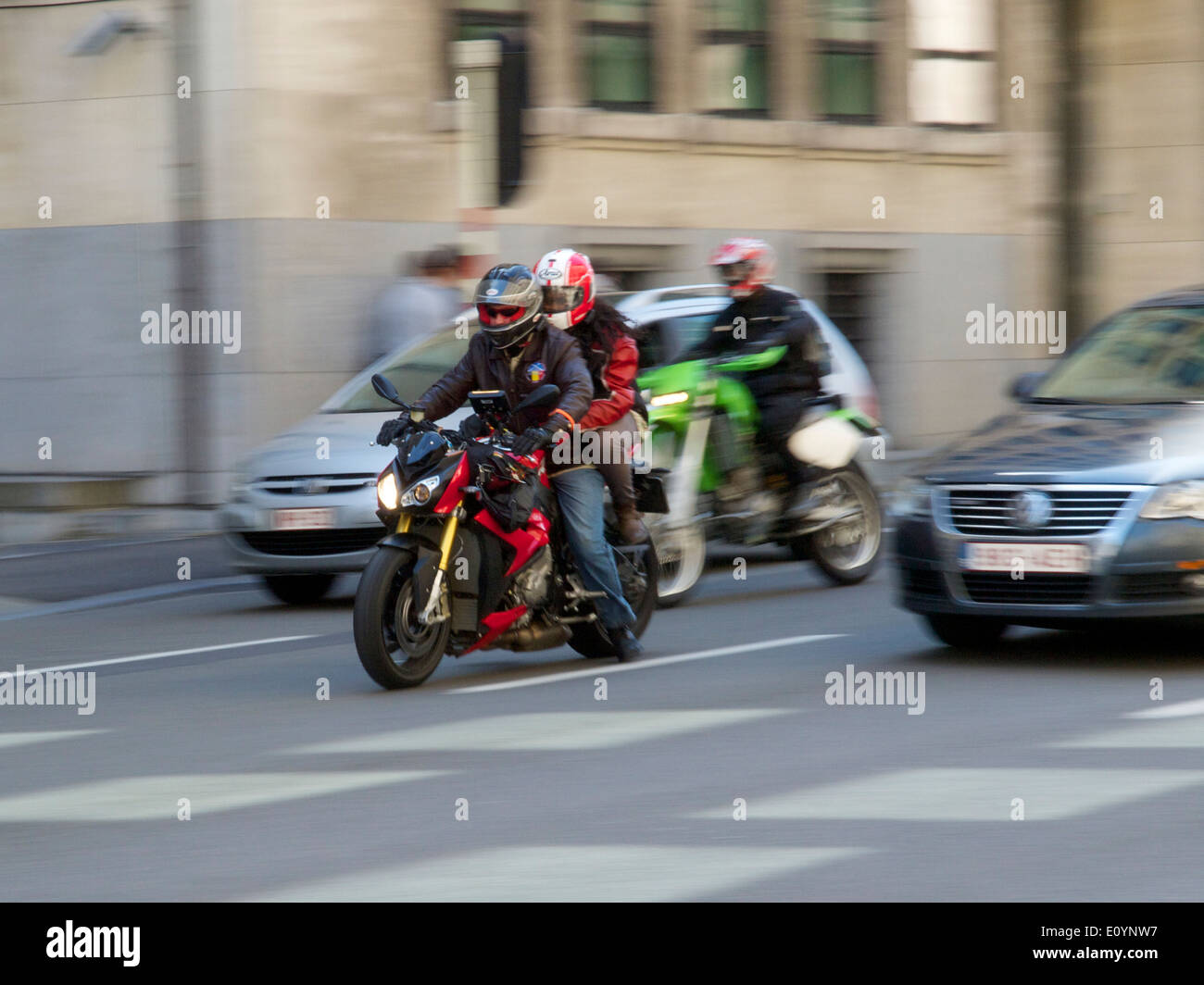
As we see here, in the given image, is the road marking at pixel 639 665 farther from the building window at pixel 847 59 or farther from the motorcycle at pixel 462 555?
the building window at pixel 847 59

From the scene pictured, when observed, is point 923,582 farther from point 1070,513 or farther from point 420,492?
point 420,492

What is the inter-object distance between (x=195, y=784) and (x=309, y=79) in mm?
11784

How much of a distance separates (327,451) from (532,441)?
342 centimetres

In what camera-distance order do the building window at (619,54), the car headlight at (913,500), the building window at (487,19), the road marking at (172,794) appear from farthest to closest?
the building window at (619,54), the building window at (487,19), the car headlight at (913,500), the road marking at (172,794)

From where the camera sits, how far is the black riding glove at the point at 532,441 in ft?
29.5

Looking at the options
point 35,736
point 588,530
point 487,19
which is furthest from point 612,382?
point 487,19

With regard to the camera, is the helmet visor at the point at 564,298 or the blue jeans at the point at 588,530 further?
the helmet visor at the point at 564,298

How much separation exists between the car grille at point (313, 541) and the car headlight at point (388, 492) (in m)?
2.84

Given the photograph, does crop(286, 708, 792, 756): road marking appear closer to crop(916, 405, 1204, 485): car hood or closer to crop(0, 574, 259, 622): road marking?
crop(916, 405, 1204, 485): car hood

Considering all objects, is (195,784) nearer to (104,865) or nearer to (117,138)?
(104,865)

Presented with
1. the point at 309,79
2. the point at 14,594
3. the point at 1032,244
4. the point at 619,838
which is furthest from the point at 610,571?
the point at 1032,244

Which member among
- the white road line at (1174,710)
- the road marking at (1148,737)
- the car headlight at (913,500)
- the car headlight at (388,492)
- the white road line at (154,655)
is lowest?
the white road line at (154,655)

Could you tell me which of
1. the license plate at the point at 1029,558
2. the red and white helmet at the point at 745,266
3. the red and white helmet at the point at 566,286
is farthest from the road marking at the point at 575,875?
the red and white helmet at the point at 745,266

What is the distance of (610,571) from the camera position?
376 inches
